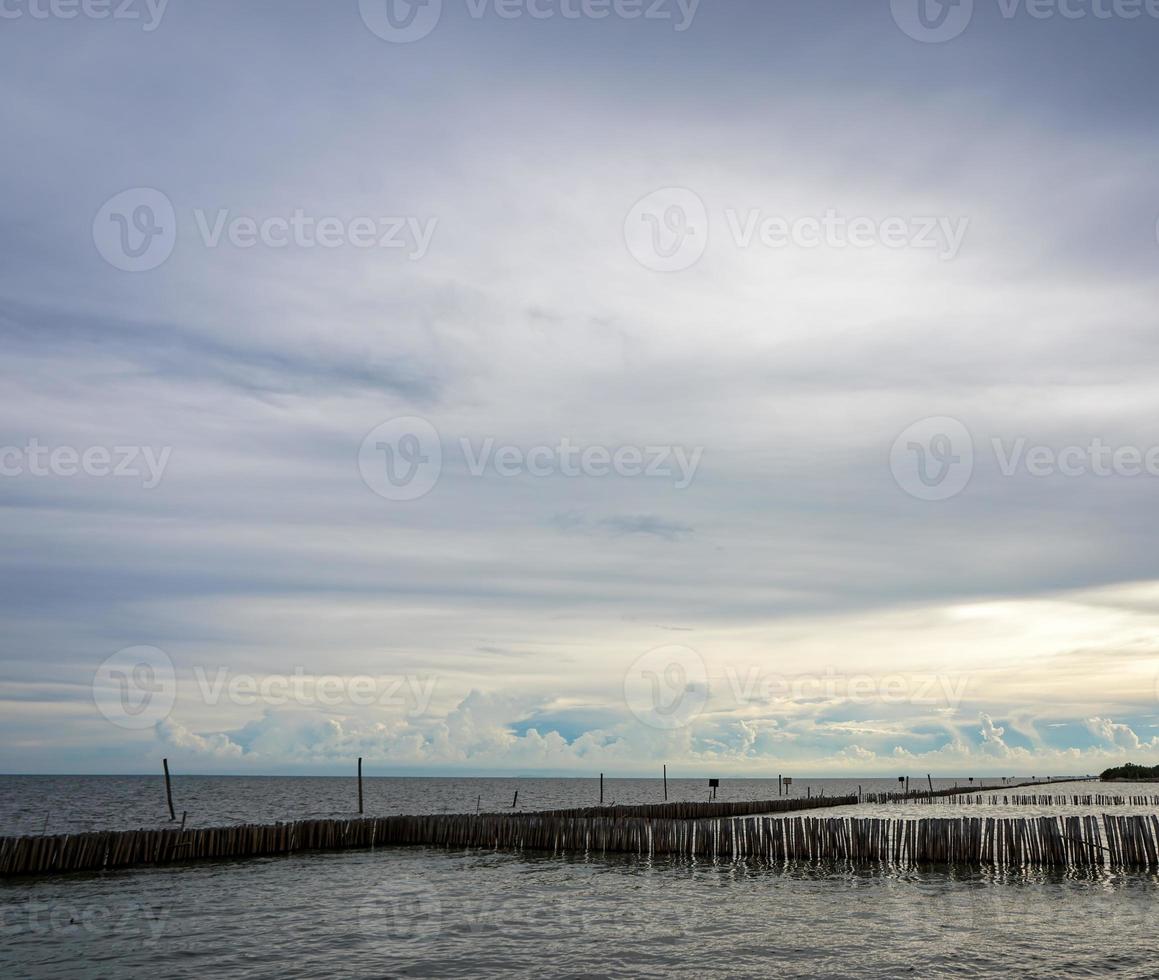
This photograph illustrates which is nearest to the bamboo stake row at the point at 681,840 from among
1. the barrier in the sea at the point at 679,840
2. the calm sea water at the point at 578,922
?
the barrier in the sea at the point at 679,840

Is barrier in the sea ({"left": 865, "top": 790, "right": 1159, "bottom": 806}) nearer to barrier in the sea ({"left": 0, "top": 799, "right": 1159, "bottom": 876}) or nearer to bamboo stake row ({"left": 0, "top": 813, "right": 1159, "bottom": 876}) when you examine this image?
bamboo stake row ({"left": 0, "top": 813, "right": 1159, "bottom": 876})

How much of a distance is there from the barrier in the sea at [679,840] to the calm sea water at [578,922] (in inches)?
31.4

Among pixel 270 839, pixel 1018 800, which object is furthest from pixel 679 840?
pixel 1018 800

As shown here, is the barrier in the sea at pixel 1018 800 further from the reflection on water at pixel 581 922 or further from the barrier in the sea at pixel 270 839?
the reflection on water at pixel 581 922

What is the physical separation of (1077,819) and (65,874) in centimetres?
2896

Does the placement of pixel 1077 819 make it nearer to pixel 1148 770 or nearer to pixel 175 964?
pixel 175 964

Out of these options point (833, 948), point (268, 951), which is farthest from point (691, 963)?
point (268, 951)

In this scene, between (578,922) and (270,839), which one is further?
(270,839)

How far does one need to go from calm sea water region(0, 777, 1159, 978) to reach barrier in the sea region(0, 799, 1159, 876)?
80 centimetres

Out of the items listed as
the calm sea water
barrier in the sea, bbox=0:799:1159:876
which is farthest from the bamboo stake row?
the calm sea water

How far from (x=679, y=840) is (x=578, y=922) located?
1153 centimetres

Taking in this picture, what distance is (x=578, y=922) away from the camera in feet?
71.9

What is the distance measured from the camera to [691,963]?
1828 cm

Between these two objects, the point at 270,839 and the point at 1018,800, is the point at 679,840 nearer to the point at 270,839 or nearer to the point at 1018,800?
the point at 270,839
